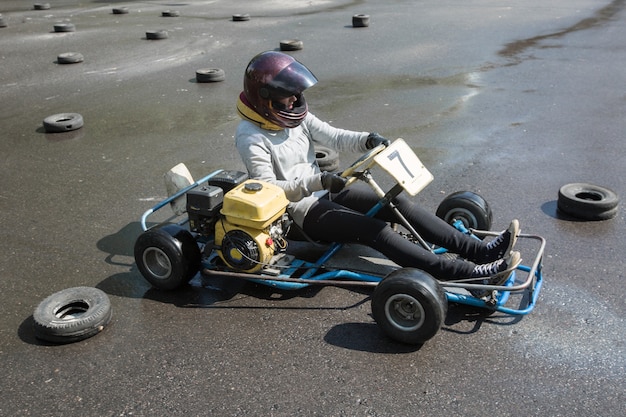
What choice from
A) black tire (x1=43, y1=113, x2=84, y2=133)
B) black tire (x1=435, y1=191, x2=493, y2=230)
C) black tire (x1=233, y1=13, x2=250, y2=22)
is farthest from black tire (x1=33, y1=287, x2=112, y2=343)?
A: black tire (x1=233, y1=13, x2=250, y2=22)

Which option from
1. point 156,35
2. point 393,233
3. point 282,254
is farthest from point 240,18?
point 393,233

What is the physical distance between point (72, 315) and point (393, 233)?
83.0 inches

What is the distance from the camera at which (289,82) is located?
4086 mm

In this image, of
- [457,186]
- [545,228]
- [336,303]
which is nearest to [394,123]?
[457,186]

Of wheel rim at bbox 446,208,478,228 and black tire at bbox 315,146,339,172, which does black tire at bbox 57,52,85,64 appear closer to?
black tire at bbox 315,146,339,172

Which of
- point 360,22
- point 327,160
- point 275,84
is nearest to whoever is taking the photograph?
point 275,84

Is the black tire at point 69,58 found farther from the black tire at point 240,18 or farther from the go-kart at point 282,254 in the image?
the go-kart at point 282,254

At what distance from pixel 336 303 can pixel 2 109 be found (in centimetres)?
665

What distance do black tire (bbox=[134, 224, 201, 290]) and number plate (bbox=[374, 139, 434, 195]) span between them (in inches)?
54.6

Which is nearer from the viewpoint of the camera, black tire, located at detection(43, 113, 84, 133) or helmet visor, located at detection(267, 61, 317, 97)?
helmet visor, located at detection(267, 61, 317, 97)

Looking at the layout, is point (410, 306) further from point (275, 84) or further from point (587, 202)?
point (587, 202)

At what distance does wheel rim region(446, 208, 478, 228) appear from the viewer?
4561 mm

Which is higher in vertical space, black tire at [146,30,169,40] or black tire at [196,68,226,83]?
black tire at [146,30,169,40]

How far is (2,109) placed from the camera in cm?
863
